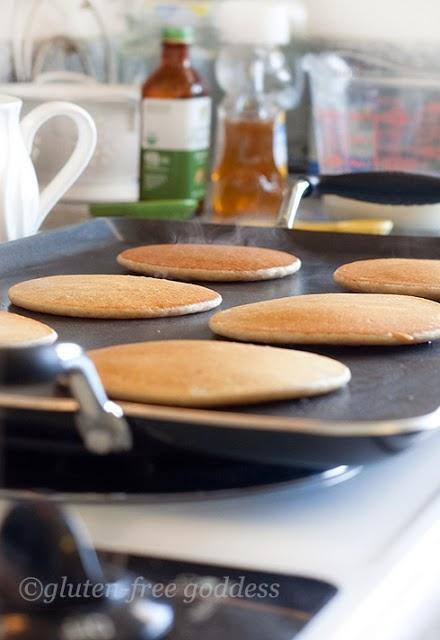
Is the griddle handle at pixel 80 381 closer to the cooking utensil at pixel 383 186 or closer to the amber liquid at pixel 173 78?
the cooking utensil at pixel 383 186

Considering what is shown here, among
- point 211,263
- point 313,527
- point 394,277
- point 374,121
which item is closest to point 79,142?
point 211,263

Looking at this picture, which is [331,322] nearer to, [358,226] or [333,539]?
[333,539]

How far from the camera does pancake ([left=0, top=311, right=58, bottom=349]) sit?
75cm

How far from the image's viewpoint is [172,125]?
1.54 meters

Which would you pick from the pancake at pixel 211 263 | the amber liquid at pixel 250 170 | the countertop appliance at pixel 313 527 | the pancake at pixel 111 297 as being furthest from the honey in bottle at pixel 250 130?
the countertop appliance at pixel 313 527

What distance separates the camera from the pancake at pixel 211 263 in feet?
3.30

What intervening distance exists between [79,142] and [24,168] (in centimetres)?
10

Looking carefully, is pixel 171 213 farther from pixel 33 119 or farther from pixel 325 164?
pixel 325 164

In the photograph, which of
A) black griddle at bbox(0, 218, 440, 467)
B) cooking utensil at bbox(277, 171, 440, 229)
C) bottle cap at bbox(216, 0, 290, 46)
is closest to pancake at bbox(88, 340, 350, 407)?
black griddle at bbox(0, 218, 440, 467)

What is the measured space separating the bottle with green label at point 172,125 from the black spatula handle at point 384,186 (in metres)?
0.28

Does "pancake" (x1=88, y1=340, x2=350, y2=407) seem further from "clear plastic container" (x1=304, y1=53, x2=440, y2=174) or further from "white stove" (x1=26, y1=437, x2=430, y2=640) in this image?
"clear plastic container" (x1=304, y1=53, x2=440, y2=174)

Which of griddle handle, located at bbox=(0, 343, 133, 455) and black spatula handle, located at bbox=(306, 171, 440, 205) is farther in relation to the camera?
black spatula handle, located at bbox=(306, 171, 440, 205)

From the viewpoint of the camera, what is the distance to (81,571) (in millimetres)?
447

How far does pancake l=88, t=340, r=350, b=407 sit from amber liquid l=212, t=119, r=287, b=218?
0.92m
